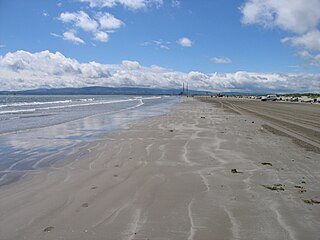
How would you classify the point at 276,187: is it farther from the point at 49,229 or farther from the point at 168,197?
the point at 49,229

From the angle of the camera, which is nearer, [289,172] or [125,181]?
[125,181]

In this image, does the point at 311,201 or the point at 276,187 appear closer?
the point at 311,201

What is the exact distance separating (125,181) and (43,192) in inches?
61.2

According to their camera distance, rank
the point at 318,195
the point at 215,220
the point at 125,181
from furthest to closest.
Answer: the point at 125,181, the point at 318,195, the point at 215,220

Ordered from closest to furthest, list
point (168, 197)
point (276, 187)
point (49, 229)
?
1. point (49, 229)
2. point (168, 197)
3. point (276, 187)

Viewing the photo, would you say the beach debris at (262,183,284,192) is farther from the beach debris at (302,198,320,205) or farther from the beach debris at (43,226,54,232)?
the beach debris at (43,226,54,232)

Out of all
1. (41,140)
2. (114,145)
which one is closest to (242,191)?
(114,145)

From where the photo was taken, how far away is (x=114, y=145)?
35.0 feet

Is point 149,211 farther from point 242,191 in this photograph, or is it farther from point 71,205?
point 242,191

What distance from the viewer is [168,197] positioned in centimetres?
521

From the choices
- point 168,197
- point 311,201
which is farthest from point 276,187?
point 168,197

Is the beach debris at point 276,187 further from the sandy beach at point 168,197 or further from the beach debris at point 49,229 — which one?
the beach debris at point 49,229

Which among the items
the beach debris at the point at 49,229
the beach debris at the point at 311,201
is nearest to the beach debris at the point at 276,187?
the beach debris at the point at 311,201

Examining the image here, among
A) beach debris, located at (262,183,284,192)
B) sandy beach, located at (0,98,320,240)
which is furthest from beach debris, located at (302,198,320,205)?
beach debris, located at (262,183,284,192)
